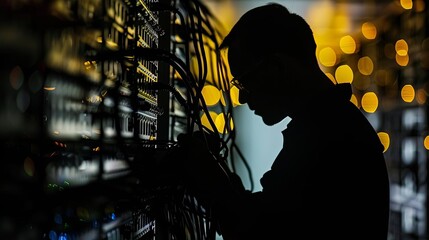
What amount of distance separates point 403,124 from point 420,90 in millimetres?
505

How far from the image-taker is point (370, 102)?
15.0 ft

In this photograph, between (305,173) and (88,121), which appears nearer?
(88,121)

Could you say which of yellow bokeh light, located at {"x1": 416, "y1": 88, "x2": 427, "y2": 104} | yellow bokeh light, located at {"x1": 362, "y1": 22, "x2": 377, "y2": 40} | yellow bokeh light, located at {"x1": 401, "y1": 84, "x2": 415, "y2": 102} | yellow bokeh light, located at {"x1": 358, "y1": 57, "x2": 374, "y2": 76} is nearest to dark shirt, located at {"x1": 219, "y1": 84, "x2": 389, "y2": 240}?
yellow bokeh light, located at {"x1": 416, "y1": 88, "x2": 427, "y2": 104}

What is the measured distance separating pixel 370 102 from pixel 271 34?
3.76 m

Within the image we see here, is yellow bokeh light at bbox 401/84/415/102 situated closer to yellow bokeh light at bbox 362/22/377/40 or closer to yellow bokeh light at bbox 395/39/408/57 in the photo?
yellow bokeh light at bbox 395/39/408/57

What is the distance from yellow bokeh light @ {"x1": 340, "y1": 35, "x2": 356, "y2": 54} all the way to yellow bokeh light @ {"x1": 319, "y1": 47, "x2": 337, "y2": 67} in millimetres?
103

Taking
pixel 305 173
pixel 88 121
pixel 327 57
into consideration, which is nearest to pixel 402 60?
Answer: pixel 327 57

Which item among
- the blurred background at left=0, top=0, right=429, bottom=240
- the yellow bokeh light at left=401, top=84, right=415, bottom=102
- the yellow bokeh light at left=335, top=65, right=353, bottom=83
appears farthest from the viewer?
the yellow bokeh light at left=335, top=65, right=353, bottom=83

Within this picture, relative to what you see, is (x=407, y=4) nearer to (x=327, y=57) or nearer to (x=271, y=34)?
(x=327, y=57)

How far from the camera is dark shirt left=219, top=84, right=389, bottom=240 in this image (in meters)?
0.86

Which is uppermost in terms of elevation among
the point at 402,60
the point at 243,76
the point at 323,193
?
the point at 402,60

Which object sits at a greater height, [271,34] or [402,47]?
[402,47]

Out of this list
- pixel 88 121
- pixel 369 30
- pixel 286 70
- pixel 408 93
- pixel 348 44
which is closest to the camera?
pixel 88 121

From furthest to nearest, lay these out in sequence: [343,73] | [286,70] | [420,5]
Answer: [343,73], [420,5], [286,70]
